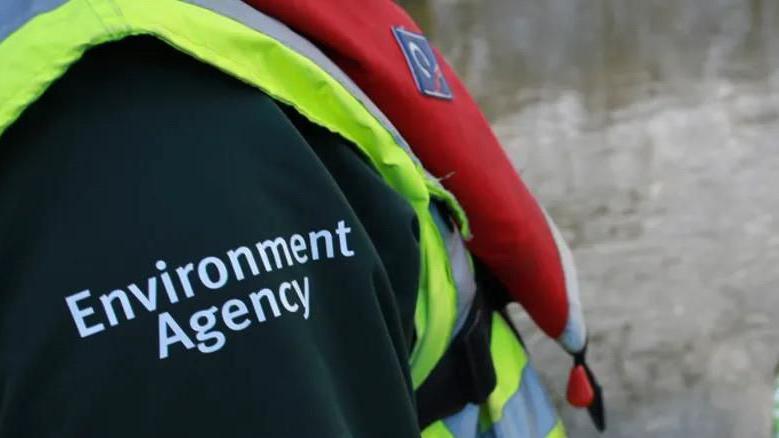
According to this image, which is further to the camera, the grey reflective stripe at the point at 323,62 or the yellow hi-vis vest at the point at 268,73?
the grey reflective stripe at the point at 323,62

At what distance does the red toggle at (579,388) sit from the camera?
1.25 meters

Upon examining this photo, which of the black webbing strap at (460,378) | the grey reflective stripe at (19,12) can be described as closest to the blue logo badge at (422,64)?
the black webbing strap at (460,378)

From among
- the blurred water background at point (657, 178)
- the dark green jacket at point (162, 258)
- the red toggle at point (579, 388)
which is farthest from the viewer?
the blurred water background at point (657, 178)

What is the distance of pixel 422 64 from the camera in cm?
92

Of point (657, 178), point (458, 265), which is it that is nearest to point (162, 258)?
point (458, 265)

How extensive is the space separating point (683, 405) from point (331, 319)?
1.33 meters

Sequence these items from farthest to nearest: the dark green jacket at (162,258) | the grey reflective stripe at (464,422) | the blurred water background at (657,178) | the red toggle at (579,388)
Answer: the blurred water background at (657,178) < the red toggle at (579,388) < the grey reflective stripe at (464,422) < the dark green jacket at (162,258)

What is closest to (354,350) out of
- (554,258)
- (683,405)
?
(554,258)

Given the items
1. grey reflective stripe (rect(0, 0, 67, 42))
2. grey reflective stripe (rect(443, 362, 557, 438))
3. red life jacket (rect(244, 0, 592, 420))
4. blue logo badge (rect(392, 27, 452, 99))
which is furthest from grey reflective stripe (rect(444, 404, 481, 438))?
grey reflective stripe (rect(0, 0, 67, 42))

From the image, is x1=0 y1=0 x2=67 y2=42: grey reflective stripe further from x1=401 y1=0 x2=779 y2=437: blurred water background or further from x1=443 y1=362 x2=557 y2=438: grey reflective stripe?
x1=401 y1=0 x2=779 y2=437: blurred water background

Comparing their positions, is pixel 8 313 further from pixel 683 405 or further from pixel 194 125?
pixel 683 405

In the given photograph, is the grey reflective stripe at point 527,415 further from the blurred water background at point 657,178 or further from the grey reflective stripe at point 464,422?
the blurred water background at point 657,178

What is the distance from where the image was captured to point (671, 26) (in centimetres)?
372

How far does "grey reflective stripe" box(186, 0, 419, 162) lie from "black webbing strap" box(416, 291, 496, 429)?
0.64ft
